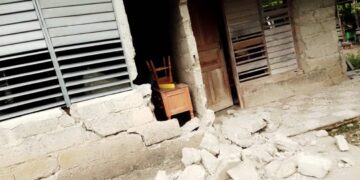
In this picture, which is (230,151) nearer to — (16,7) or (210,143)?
(210,143)

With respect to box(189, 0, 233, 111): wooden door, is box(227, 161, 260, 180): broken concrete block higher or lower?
lower

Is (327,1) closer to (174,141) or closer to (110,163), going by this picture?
(174,141)

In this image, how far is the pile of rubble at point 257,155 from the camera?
147 inches

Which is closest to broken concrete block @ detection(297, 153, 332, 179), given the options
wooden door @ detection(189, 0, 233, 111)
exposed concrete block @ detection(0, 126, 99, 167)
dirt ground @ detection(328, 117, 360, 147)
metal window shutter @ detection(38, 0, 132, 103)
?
dirt ground @ detection(328, 117, 360, 147)

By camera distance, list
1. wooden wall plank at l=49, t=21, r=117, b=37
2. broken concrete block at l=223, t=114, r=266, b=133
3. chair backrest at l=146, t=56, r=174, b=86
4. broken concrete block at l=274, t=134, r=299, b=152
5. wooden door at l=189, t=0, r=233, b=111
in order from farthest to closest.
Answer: wooden door at l=189, t=0, r=233, b=111, chair backrest at l=146, t=56, r=174, b=86, broken concrete block at l=223, t=114, r=266, b=133, broken concrete block at l=274, t=134, r=299, b=152, wooden wall plank at l=49, t=21, r=117, b=37

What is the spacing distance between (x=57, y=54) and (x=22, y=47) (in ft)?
1.30

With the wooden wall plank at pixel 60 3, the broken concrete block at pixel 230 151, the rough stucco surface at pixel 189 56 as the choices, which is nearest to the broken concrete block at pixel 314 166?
the broken concrete block at pixel 230 151

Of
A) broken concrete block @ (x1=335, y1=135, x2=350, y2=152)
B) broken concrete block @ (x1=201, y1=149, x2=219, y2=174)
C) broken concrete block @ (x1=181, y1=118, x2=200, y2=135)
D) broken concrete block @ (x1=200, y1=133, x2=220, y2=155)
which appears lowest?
broken concrete block @ (x1=335, y1=135, x2=350, y2=152)

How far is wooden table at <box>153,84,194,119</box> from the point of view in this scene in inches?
195

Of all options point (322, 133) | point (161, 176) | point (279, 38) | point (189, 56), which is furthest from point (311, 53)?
point (161, 176)

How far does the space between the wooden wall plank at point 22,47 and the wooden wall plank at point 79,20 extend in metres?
0.25

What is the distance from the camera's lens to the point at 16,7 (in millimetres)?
3695

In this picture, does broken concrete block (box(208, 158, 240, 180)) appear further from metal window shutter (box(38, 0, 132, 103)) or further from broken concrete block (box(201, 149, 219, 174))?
metal window shutter (box(38, 0, 132, 103))

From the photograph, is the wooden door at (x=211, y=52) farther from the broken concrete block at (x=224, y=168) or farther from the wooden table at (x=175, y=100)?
the broken concrete block at (x=224, y=168)
